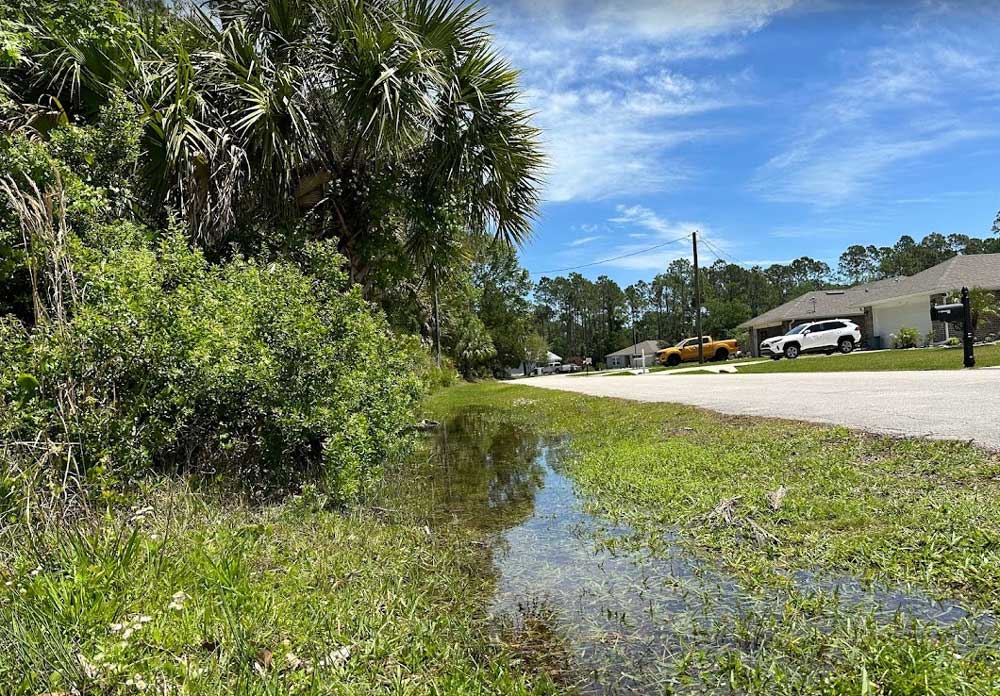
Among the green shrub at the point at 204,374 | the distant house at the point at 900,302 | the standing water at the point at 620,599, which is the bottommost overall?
the standing water at the point at 620,599

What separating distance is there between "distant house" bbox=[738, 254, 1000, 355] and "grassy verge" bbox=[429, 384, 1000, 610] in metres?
22.9

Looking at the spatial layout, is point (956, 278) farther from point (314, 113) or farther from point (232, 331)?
point (232, 331)

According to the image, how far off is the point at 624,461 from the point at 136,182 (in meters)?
5.23

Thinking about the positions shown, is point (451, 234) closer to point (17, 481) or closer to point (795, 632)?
point (17, 481)

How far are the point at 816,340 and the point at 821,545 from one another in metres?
24.6

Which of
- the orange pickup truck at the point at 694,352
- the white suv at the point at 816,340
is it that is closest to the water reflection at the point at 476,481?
the white suv at the point at 816,340

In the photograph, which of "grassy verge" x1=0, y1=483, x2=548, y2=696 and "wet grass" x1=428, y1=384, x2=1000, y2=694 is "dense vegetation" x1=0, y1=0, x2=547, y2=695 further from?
"wet grass" x1=428, y1=384, x2=1000, y2=694

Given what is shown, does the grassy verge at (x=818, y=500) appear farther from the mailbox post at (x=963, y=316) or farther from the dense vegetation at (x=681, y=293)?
the dense vegetation at (x=681, y=293)

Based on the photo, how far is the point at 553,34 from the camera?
279 inches

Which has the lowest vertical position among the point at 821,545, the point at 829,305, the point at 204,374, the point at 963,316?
the point at 821,545

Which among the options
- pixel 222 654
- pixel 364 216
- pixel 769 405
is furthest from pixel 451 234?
pixel 222 654

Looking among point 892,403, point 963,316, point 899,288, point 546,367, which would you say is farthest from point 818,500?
point 546,367

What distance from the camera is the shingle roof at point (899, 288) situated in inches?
1001

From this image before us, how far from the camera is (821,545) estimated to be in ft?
8.99
